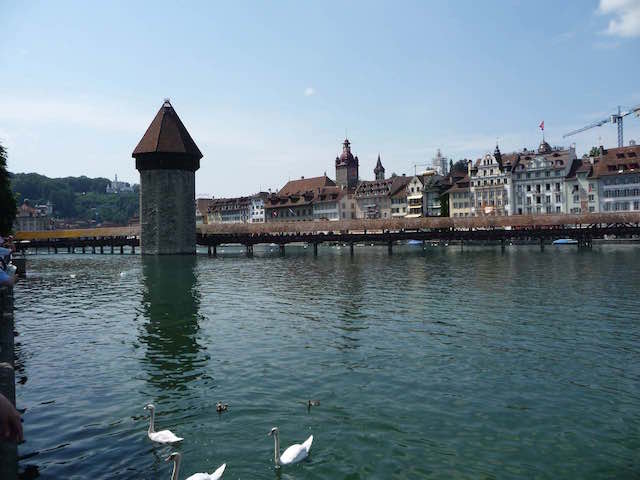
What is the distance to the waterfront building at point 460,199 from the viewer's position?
92.3 m

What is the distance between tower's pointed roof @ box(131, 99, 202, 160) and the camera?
62875mm

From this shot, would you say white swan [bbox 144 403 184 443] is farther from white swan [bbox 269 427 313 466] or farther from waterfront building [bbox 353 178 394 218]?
waterfront building [bbox 353 178 394 218]

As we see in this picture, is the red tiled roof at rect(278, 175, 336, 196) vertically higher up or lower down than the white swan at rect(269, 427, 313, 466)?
higher up

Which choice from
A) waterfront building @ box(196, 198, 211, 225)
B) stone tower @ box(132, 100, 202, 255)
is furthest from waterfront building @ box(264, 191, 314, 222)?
stone tower @ box(132, 100, 202, 255)

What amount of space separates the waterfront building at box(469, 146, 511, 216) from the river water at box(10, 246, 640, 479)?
6858 cm

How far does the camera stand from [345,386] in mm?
10750

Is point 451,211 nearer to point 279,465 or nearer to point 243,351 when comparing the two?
point 243,351

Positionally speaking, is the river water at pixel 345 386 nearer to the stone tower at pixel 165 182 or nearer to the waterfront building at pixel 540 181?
the stone tower at pixel 165 182

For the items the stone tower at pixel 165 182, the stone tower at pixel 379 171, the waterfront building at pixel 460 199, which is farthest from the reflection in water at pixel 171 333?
the stone tower at pixel 379 171

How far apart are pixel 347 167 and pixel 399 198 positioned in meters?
23.4

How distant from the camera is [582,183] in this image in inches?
3169

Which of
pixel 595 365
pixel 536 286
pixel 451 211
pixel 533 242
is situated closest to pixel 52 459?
pixel 595 365

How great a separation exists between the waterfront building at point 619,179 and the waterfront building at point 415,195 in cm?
2927

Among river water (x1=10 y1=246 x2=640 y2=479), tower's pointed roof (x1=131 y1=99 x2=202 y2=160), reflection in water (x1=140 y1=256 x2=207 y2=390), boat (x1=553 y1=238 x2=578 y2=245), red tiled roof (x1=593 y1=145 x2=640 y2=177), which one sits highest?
tower's pointed roof (x1=131 y1=99 x2=202 y2=160)
